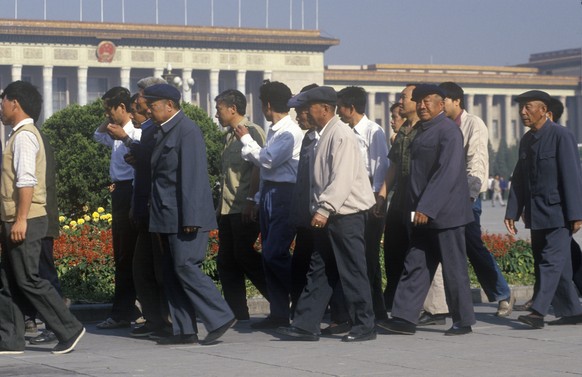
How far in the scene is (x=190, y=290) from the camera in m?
8.59

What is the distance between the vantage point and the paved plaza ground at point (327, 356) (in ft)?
24.3

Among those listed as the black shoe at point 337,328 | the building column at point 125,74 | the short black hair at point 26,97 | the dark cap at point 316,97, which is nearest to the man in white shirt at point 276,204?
the black shoe at point 337,328

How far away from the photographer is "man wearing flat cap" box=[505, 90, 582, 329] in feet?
31.0

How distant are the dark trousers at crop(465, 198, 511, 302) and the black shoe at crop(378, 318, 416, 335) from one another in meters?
1.29

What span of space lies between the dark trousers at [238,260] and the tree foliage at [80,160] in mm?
8979

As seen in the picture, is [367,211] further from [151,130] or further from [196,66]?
[196,66]

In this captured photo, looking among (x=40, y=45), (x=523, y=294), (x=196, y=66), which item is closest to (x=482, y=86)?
(x=196, y=66)

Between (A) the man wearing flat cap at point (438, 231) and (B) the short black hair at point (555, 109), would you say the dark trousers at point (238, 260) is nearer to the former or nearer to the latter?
(A) the man wearing flat cap at point (438, 231)

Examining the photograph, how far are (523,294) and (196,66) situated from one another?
272 ft

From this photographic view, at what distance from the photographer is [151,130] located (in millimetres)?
9039

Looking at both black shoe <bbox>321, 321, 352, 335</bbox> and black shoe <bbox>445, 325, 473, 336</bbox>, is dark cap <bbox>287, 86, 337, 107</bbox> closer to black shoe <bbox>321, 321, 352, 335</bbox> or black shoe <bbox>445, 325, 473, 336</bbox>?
black shoe <bbox>321, 321, 352, 335</bbox>

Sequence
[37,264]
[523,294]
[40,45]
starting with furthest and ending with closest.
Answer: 1. [40,45]
2. [523,294]
3. [37,264]

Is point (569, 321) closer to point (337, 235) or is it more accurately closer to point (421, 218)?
point (421, 218)

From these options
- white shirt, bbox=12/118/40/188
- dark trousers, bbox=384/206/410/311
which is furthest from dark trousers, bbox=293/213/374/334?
white shirt, bbox=12/118/40/188
